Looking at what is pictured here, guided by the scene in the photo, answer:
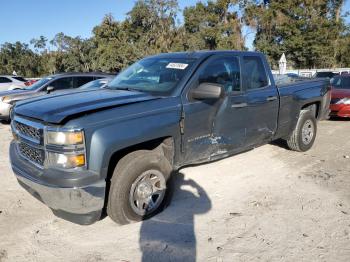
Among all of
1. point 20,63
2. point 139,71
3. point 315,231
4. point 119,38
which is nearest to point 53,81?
point 139,71

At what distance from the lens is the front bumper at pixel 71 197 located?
11.3ft

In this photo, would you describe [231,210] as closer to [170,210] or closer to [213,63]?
[170,210]

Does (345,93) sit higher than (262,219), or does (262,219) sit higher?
(345,93)

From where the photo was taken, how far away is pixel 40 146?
3.60m

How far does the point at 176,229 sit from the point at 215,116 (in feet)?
4.89

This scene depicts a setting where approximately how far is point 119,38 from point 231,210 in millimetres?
44585

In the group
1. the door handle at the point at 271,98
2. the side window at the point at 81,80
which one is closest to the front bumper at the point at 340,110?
the door handle at the point at 271,98

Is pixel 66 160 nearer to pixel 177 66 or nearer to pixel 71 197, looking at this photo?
pixel 71 197

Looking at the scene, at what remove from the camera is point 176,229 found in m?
3.94

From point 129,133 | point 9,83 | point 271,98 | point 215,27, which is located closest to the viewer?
point 129,133

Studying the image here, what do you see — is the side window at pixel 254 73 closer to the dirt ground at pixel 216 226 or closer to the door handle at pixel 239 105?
the door handle at pixel 239 105

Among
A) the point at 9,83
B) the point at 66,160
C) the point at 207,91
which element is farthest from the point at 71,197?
the point at 9,83

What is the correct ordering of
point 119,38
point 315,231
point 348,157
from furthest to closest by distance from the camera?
point 119,38
point 348,157
point 315,231

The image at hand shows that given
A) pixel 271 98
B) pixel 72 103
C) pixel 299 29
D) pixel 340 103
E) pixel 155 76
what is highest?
pixel 299 29
